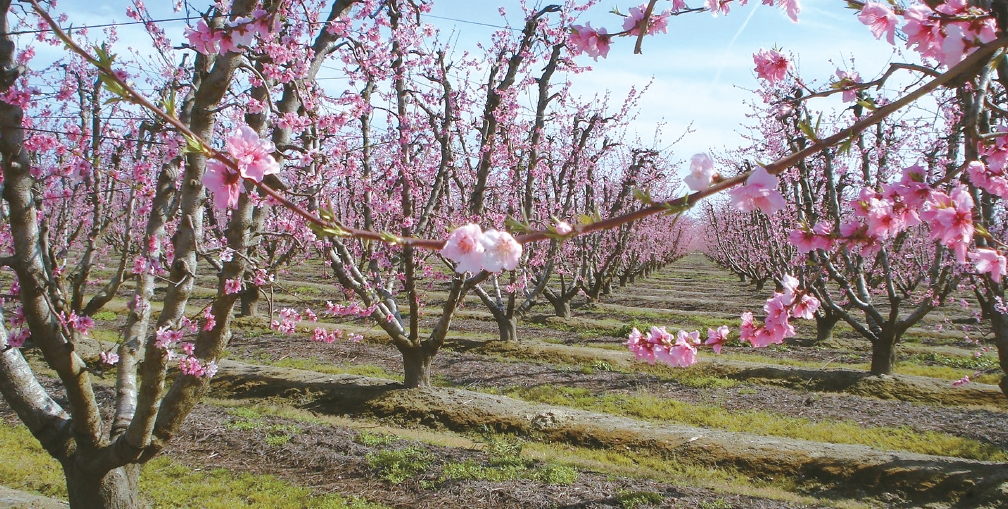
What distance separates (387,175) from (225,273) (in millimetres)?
3850

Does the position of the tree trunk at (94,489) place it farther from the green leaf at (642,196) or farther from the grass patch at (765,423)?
the grass patch at (765,423)

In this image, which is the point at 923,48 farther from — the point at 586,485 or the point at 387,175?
the point at 387,175

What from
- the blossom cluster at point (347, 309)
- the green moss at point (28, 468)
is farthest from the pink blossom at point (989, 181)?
the green moss at point (28, 468)

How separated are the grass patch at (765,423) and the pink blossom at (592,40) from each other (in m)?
6.36

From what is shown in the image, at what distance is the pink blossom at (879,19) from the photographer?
1888 millimetres

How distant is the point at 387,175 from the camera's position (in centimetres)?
783

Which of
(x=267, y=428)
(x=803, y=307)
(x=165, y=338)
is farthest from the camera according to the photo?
(x=267, y=428)

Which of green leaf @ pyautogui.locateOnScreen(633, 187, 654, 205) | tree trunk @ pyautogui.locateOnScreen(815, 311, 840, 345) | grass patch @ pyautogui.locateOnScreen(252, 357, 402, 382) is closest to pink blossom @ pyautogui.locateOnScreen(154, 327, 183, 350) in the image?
green leaf @ pyautogui.locateOnScreen(633, 187, 654, 205)

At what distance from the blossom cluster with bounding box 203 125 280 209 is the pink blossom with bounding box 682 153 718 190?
977 millimetres

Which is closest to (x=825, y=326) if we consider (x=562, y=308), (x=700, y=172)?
(x=562, y=308)

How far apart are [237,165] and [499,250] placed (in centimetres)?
67

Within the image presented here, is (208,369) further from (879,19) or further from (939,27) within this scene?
(939,27)

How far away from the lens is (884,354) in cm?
966

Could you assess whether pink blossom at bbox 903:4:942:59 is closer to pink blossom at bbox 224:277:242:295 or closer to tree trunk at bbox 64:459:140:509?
pink blossom at bbox 224:277:242:295
